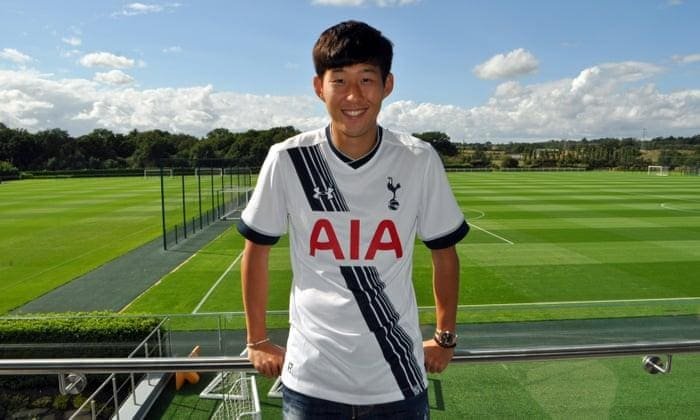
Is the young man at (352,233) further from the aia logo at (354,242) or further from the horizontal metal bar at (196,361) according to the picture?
the horizontal metal bar at (196,361)

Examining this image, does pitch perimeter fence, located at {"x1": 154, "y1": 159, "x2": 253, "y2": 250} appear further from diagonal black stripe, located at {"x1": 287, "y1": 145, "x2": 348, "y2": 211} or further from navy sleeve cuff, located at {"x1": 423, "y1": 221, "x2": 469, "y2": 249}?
navy sleeve cuff, located at {"x1": 423, "y1": 221, "x2": 469, "y2": 249}

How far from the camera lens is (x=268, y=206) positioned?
211cm

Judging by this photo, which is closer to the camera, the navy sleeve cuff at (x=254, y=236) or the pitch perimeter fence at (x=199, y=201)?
the navy sleeve cuff at (x=254, y=236)

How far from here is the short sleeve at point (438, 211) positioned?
210 cm

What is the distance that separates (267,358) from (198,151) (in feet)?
345

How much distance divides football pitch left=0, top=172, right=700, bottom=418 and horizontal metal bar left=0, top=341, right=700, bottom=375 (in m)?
0.43

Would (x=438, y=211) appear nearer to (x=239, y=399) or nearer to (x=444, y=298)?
(x=444, y=298)

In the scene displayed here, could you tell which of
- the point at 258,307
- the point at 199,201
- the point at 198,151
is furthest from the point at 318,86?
the point at 198,151

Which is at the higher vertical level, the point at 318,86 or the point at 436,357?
the point at 318,86

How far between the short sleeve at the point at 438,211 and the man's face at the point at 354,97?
306mm

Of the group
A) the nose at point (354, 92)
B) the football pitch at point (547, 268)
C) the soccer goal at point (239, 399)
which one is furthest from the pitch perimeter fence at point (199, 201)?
the nose at point (354, 92)

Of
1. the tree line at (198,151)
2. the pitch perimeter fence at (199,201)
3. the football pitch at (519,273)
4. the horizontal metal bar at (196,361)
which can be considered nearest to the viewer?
the horizontal metal bar at (196,361)

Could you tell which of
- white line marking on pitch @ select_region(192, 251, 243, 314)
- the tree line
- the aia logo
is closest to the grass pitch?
white line marking on pitch @ select_region(192, 251, 243, 314)

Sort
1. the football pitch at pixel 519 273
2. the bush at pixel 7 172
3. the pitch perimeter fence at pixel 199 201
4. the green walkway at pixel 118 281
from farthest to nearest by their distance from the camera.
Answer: the bush at pixel 7 172 → the pitch perimeter fence at pixel 199 201 → the green walkway at pixel 118 281 → the football pitch at pixel 519 273
